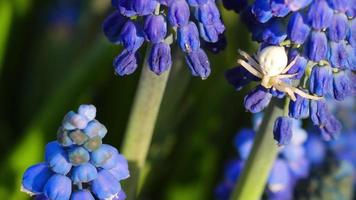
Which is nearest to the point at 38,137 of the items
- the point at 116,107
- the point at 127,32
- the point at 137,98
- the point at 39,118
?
the point at 39,118

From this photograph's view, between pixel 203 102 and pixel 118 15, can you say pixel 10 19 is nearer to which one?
pixel 203 102

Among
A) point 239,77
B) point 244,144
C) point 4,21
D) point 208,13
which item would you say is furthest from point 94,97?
A: point 208,13

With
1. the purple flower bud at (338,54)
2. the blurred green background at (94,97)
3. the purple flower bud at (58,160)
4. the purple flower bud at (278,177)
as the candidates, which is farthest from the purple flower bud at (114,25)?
the purple flower bud at (278,177)

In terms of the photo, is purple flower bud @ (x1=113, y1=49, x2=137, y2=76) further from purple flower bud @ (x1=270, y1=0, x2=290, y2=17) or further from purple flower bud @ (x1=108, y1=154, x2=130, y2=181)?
purple flower bud @ (x1=270, y1=0, x2=290, y2=17)

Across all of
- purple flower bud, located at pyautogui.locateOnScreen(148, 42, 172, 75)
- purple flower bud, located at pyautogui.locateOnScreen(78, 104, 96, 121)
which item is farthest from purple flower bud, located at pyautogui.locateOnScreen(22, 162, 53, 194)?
purple flower bud, located at pyautogui.locateOnScreen(148, 42, 172, 75)

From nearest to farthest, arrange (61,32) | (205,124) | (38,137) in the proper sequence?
(38,137)
(205,124)
(61,32)

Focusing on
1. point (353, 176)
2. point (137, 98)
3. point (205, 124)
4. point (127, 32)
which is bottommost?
point (353, 176)

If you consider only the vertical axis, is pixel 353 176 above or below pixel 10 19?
below
